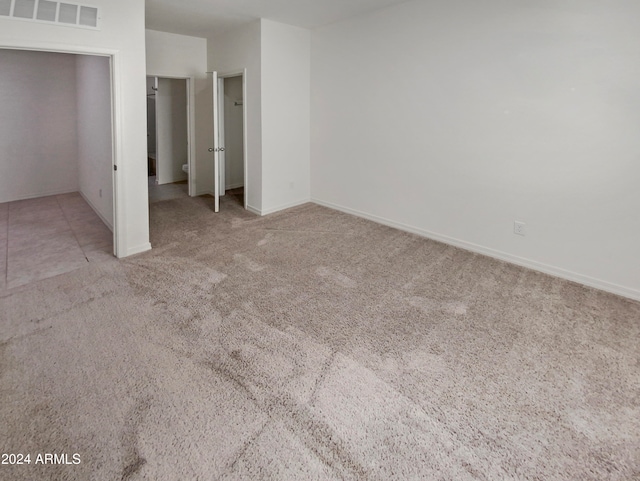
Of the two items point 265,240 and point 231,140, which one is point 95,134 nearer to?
point 231,140

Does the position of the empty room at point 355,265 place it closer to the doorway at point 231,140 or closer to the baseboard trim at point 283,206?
the baseboard trim at point 283,206

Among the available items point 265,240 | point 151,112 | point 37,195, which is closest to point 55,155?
point 37,195

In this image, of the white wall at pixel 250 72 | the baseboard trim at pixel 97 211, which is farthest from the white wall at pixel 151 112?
the baseboard trim at pixel 97 211

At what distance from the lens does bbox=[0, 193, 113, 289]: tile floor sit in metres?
3.77

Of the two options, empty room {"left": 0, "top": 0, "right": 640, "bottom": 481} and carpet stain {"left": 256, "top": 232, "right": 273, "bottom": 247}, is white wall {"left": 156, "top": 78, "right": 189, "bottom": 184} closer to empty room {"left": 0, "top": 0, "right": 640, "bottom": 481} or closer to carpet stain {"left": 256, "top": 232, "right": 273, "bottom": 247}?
empty room {"left": 0, "top": 0, "right": 640, "bottom": 481}

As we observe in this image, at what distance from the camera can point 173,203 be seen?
6266 millimetres

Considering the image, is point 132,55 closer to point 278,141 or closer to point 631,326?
point 278,141

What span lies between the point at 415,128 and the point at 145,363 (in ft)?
12.7

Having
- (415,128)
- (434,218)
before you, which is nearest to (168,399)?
(434,218)

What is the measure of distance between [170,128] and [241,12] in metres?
3.50

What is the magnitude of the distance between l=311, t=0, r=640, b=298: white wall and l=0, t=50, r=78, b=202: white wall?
4.33 metres

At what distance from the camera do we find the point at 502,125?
397 centimetres

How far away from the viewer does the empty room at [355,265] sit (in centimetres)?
A: 189

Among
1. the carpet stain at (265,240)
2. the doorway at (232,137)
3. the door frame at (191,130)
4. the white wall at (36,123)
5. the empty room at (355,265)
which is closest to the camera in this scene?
the empty room at (355,265)
